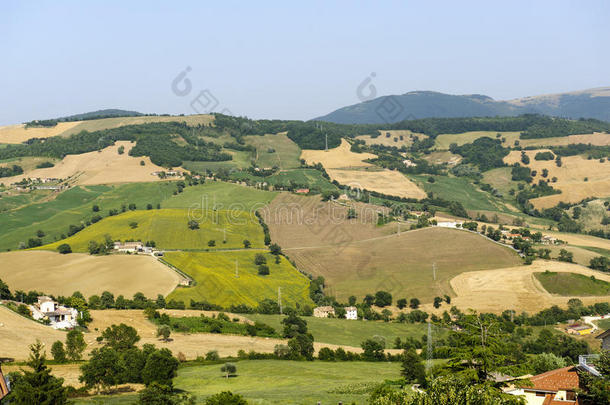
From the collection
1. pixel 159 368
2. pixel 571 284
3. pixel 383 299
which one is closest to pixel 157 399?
pixel 159 368

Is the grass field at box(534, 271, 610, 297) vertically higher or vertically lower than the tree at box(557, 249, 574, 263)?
lower

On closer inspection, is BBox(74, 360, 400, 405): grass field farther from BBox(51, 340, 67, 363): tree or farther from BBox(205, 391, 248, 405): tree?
BBox(51, 340, 67, 363): tree

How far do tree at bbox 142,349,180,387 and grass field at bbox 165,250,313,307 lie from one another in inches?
2086

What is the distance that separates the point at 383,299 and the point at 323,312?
50.3 ft

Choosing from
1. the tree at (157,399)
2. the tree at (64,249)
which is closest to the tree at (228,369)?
the tree at (157,399)

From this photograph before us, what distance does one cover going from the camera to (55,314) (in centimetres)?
9925

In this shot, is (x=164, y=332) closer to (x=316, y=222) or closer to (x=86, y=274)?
(x=86, y=274)

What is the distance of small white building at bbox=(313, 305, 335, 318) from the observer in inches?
4551

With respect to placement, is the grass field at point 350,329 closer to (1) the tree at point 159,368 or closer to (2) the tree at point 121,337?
(2) the tree at point 121,337

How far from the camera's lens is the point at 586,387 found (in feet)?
125

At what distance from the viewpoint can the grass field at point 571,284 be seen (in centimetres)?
12800

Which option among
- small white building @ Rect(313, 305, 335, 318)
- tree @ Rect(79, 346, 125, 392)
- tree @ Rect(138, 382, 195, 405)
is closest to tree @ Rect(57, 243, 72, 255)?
small white building @ Rect(313, 305, 335, 318)

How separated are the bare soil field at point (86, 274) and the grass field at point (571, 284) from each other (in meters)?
80.5

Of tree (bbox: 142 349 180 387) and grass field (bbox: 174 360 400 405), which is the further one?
tree (bbox: 142 349 180 387)
